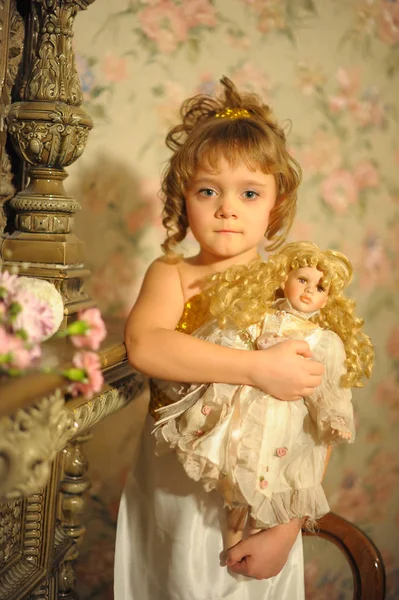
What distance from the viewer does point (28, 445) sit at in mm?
821

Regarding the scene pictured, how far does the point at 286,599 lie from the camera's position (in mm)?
1216

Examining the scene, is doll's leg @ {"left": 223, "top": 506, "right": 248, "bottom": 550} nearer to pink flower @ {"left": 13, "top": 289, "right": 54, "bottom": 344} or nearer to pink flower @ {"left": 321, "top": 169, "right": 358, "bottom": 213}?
pink flower @ {"left": 13, "top": 289, "right": 54, "bottom": 344}

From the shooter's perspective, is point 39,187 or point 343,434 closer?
point 343,434

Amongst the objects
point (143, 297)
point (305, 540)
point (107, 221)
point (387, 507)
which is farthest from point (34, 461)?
point (387, 507)

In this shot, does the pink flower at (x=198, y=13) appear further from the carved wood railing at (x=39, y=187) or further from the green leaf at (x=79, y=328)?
the green leaf at (x=79, y=328)

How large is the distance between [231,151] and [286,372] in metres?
0.34

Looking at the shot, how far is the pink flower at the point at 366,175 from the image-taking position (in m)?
1.89

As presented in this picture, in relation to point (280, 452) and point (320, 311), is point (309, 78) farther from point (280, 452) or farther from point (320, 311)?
point (280, 452)

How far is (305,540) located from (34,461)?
4.21ft

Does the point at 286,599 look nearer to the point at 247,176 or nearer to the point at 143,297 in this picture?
the point at 143,297

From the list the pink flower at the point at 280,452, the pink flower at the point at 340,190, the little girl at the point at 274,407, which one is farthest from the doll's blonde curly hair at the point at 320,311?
the pink flower at the point at 340,190

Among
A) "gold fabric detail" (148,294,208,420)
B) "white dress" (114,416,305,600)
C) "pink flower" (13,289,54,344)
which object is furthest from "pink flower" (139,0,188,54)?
"pink flower" (13,289,54,344)

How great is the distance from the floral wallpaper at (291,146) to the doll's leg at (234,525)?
74cm

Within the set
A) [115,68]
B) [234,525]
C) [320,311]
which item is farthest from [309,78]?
[234,525]
